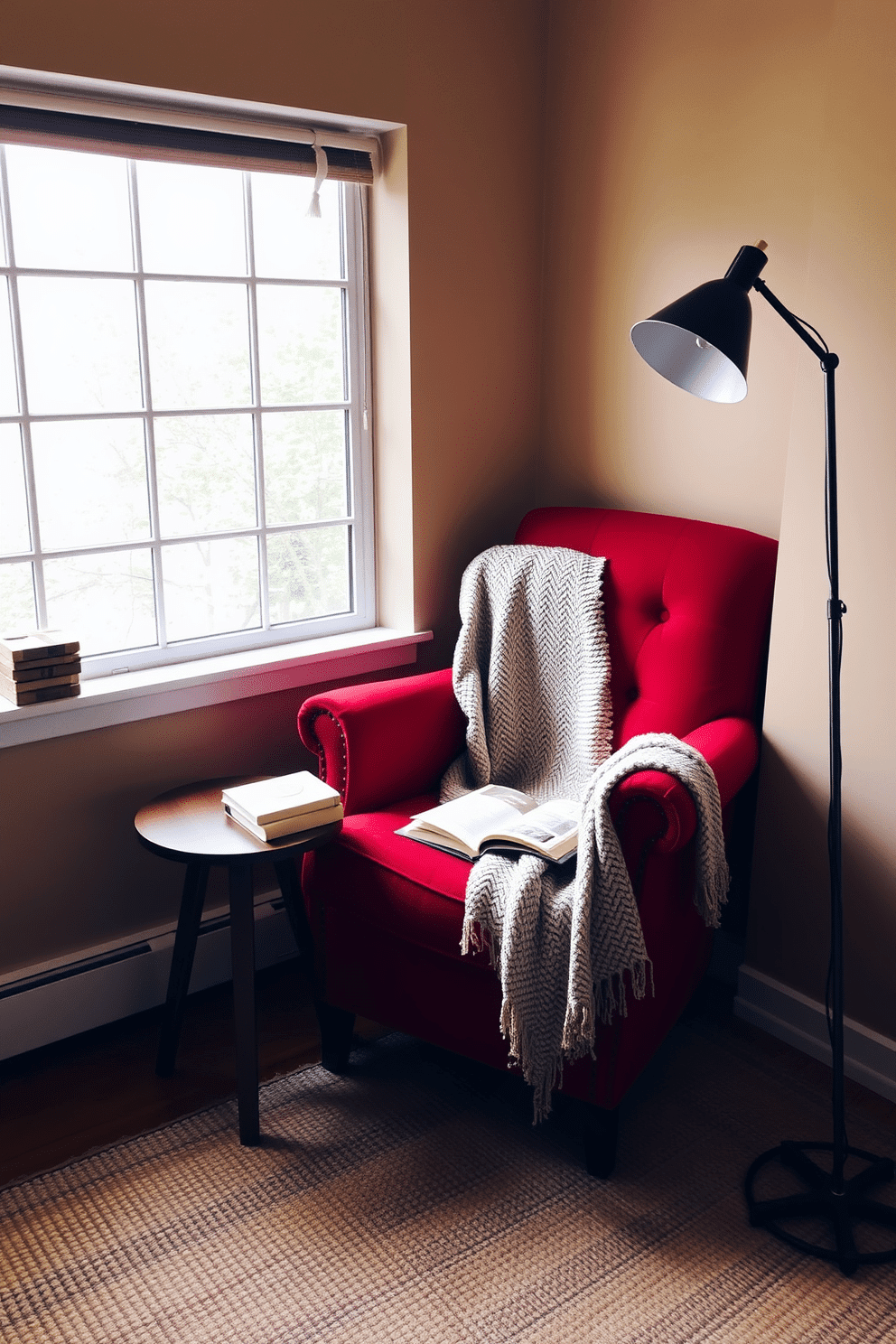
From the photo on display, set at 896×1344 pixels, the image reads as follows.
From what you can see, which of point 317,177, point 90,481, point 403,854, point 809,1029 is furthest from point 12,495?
point 809,1029

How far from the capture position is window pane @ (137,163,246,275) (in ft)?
7.57

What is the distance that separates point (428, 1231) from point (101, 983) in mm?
931

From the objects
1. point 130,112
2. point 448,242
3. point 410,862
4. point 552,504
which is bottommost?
point 410,862

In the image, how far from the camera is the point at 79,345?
2268 mm

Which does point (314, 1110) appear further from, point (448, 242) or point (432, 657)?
point (448, 242)

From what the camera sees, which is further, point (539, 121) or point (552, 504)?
point (552, 504)

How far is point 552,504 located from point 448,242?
2.46 feet

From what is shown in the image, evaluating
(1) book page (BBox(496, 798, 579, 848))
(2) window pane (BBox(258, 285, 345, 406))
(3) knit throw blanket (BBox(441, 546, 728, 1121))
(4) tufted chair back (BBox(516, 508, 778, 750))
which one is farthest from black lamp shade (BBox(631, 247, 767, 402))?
(2) window pane (BBox(258, 285, 345, 406))

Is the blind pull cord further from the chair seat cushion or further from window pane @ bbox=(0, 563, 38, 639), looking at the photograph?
the chair seat cushion

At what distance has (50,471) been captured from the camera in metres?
2.28

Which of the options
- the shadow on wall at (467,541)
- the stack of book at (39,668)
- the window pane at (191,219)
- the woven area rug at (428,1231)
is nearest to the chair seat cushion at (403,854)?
the woven area rug at (428,1231)

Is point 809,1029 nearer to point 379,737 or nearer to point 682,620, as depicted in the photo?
point 682,620

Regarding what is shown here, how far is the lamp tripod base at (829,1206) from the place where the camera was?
1.79 m

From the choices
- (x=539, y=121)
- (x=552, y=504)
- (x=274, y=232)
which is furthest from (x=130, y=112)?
(x=552, y=504)
